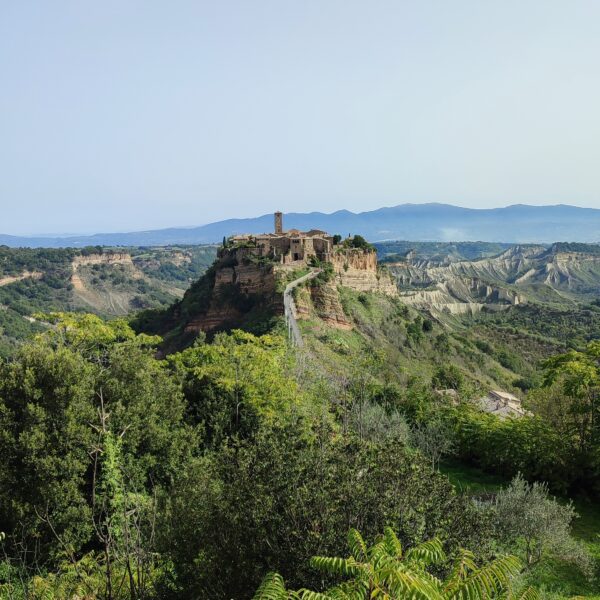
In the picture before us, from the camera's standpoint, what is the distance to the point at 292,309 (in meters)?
50.8

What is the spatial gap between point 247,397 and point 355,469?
11.9 m

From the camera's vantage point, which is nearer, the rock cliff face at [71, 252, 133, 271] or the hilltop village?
the hilltop village

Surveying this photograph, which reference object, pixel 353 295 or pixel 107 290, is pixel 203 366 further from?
pixel 107 290

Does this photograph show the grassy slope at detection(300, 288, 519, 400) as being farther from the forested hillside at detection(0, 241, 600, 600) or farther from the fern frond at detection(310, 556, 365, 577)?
the fern frond at detection(310, 556, 365, 577)

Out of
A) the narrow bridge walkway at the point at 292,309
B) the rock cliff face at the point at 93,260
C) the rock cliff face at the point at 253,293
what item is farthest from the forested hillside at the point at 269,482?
the rock cliff face at the point at 93,260

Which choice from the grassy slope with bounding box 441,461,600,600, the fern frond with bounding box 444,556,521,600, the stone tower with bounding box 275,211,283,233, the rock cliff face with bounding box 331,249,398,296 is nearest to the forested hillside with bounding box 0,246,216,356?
the stone tower with bounding box 275,211,283,233

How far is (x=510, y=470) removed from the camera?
19734 millimetres

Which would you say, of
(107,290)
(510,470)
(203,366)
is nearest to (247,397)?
(203,366)

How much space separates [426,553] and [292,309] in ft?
146

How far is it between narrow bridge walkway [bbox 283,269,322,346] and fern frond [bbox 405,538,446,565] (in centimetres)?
3397

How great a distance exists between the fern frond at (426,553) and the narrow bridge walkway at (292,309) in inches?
1337

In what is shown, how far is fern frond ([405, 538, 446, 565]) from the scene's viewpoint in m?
6.30

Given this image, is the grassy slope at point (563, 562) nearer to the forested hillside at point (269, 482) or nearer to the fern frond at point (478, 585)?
the forested hillside at point (269, 482)

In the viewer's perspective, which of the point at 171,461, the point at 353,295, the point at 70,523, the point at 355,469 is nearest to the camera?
the point at 355,469
